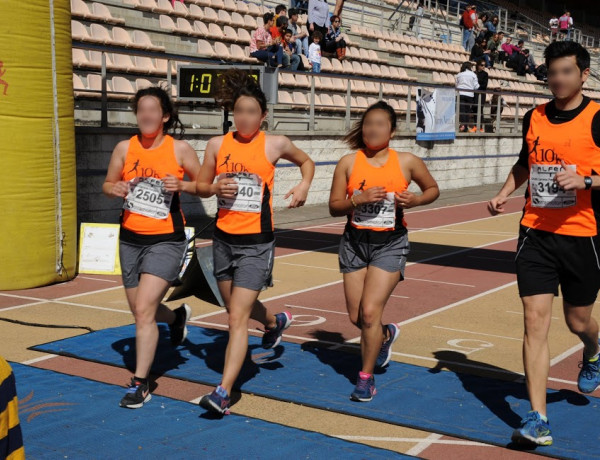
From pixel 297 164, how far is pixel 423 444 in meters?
2.08

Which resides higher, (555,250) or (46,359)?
(555,250)

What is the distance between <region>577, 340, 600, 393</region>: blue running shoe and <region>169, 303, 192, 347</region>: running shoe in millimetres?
2983

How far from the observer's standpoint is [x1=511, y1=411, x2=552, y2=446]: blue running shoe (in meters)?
4.98

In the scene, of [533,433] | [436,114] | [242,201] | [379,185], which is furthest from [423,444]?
[436,114]

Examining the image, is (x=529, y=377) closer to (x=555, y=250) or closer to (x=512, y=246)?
(x=555, y=250)

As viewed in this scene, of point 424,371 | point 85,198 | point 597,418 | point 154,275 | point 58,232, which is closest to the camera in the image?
point 597,418

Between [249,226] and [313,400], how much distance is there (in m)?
1.22

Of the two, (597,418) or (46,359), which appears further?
(46,359)

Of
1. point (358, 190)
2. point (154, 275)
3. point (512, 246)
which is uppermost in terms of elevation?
point (358, 190)

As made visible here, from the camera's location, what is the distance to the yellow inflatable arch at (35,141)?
935 cm

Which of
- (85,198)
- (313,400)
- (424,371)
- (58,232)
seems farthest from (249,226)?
(85,198)

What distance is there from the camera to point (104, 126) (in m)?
13.9

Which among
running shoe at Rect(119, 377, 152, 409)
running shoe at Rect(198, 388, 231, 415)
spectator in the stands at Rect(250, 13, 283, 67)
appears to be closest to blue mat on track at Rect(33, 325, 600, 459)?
running shoe at Rect(119, 377, 152, 409)

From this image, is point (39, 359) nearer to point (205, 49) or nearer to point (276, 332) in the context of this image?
point (276, 332)
